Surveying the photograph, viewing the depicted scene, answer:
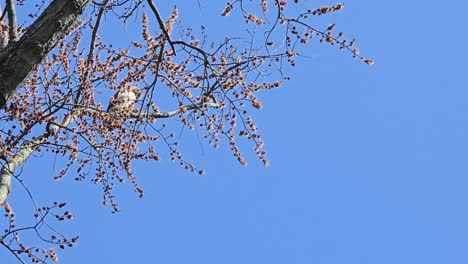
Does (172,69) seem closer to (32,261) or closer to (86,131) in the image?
(86,131)

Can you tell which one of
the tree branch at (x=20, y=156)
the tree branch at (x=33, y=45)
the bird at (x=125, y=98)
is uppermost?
the bird at (x=125, y=98)

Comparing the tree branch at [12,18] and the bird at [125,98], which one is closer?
the tree branch at [12,18]

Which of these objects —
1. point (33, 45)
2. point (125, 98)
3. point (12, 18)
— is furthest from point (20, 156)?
point (33, 45)

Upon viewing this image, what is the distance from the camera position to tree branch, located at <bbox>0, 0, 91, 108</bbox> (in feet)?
8.86

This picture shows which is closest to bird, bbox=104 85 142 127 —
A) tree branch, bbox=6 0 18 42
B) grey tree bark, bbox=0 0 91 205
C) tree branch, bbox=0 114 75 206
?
tree branch, bbox=0 114 75 206

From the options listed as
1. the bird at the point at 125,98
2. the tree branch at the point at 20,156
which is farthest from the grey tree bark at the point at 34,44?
the bird at the point at 125,98

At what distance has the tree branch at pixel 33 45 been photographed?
8.86 ft

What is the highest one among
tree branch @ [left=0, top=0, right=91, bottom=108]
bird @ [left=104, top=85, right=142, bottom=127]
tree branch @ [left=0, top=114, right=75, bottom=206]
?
bird @ [left=104, top=85, right=142, bottom=127]

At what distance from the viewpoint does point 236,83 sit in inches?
172

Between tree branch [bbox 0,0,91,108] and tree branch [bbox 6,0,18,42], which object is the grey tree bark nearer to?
tree branch [bbox 0,0,91,108]

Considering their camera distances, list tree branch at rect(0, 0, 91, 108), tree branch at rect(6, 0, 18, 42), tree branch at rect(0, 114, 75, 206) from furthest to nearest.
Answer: tree branch at rect(0, 114, 75, 206) → tree branch at rect(6, 0, 18, 42) → tree branch at rect(0, 0, 91, 108)

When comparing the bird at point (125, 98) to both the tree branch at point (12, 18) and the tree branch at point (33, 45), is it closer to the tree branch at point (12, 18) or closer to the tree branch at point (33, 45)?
the tree branch at point (12, 18)

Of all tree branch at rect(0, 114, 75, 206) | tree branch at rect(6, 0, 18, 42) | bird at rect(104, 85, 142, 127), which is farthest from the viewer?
bird at rect(104, 85, 142, 127)

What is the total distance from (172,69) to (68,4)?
2.06 meters
